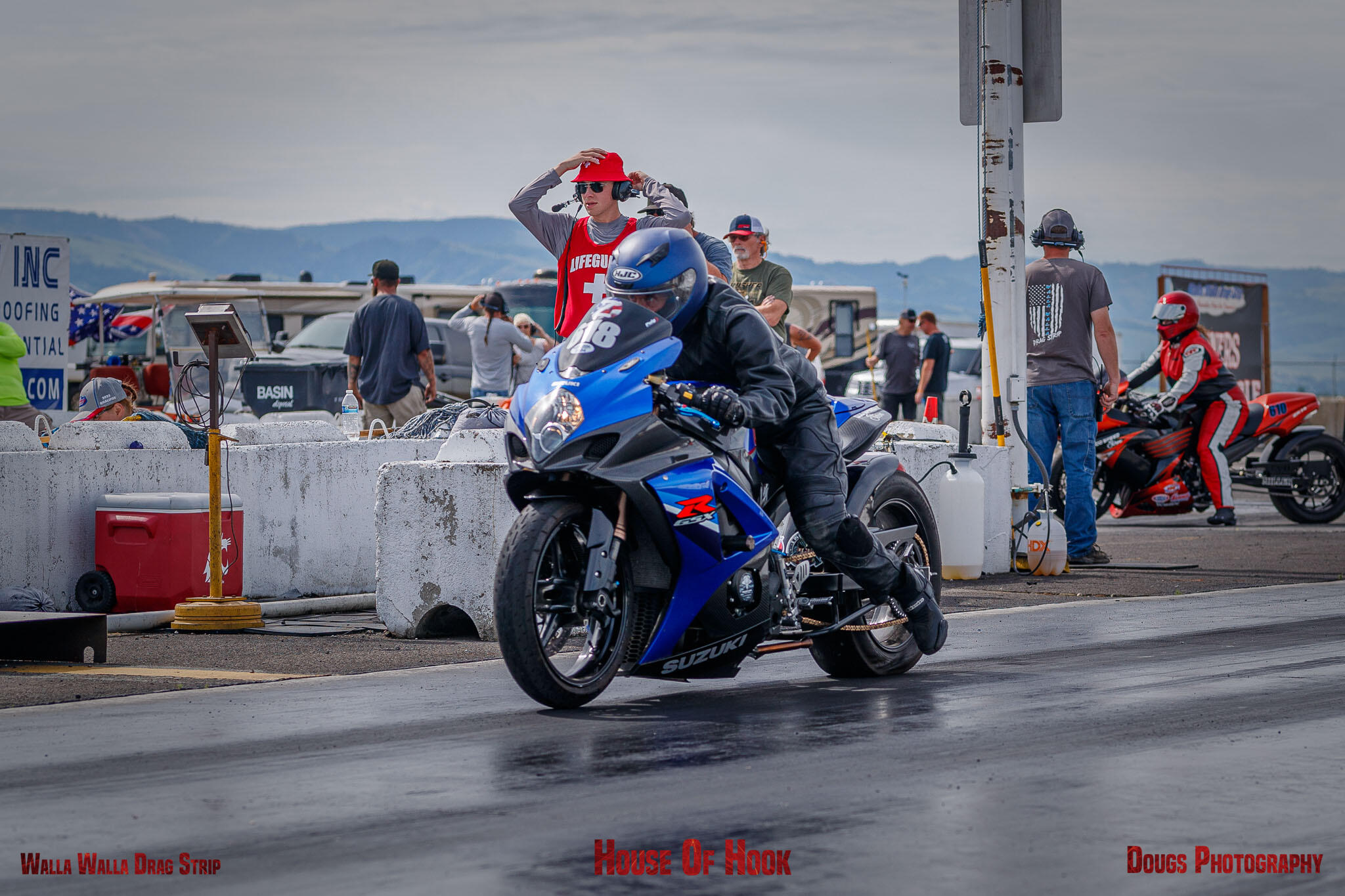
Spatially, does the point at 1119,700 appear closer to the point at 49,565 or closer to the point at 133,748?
the point at 133,748

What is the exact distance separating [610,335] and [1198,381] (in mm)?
10241

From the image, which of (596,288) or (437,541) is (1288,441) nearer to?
(596,288)

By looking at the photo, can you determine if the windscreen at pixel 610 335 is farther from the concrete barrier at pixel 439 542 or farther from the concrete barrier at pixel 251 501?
the concrete barrier at pixel 251 501

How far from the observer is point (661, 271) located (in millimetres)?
6688

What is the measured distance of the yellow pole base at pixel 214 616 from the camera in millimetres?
9602

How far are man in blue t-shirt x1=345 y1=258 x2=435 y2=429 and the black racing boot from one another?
8246 mm

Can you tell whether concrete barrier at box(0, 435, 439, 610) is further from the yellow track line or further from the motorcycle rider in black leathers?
the motorcycle rider in black leathers

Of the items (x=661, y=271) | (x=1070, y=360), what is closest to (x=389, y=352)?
(x=1070, y=360)

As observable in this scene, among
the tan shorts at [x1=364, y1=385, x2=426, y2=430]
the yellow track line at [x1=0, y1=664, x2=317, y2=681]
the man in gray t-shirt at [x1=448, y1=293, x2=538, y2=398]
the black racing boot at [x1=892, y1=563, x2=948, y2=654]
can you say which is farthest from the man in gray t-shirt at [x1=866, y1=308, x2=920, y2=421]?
the yellow track line at [x1=0, y1=664, x2=317, y2=681]

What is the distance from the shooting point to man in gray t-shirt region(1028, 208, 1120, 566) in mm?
12891

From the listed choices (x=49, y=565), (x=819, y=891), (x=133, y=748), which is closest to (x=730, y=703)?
(x=133, y=748)

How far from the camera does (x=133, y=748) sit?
5.91 meters

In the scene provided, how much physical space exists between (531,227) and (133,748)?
15.9 ft

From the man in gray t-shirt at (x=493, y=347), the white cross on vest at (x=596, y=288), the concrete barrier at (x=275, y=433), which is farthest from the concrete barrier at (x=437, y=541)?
the man in gray t-shirt at (x=493, y=347)
